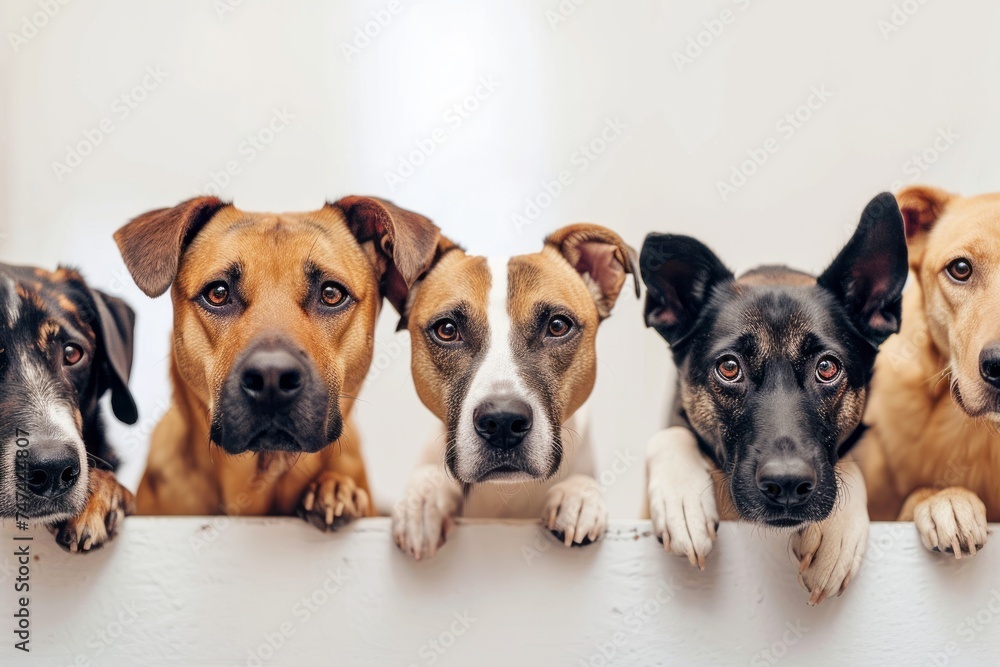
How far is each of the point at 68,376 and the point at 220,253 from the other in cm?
44

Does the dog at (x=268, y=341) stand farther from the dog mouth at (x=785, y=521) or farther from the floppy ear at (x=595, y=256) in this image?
the dog mouth at (x=785, y=521)

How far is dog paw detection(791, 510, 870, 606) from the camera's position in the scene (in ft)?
5.73

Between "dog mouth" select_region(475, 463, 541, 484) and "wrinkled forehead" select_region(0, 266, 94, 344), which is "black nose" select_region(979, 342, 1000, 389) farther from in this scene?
"wrinkled forehead" select_region(0, 266, 94, 344)

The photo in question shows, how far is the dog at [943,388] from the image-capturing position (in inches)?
71.0

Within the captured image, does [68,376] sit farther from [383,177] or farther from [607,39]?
[607,39]

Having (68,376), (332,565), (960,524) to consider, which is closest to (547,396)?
(332,565)

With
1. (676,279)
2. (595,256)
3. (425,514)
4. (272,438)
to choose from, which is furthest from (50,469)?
(676,279)

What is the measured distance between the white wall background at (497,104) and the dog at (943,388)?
82cm

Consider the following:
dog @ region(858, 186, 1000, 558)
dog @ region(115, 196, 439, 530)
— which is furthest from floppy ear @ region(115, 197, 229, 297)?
dog @ region(858, 186, 1000, 558)

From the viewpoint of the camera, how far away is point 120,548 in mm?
1815

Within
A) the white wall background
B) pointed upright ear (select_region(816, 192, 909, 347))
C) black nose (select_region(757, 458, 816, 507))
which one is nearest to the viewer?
black nose (select_region(757, 458, 816, 507))

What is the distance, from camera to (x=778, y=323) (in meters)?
1.81

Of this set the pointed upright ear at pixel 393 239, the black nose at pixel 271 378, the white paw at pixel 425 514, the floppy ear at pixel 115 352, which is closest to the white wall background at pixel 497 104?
the pointed upright ear at pixel 393 239

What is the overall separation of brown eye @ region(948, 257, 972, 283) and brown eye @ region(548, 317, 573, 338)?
945mm
